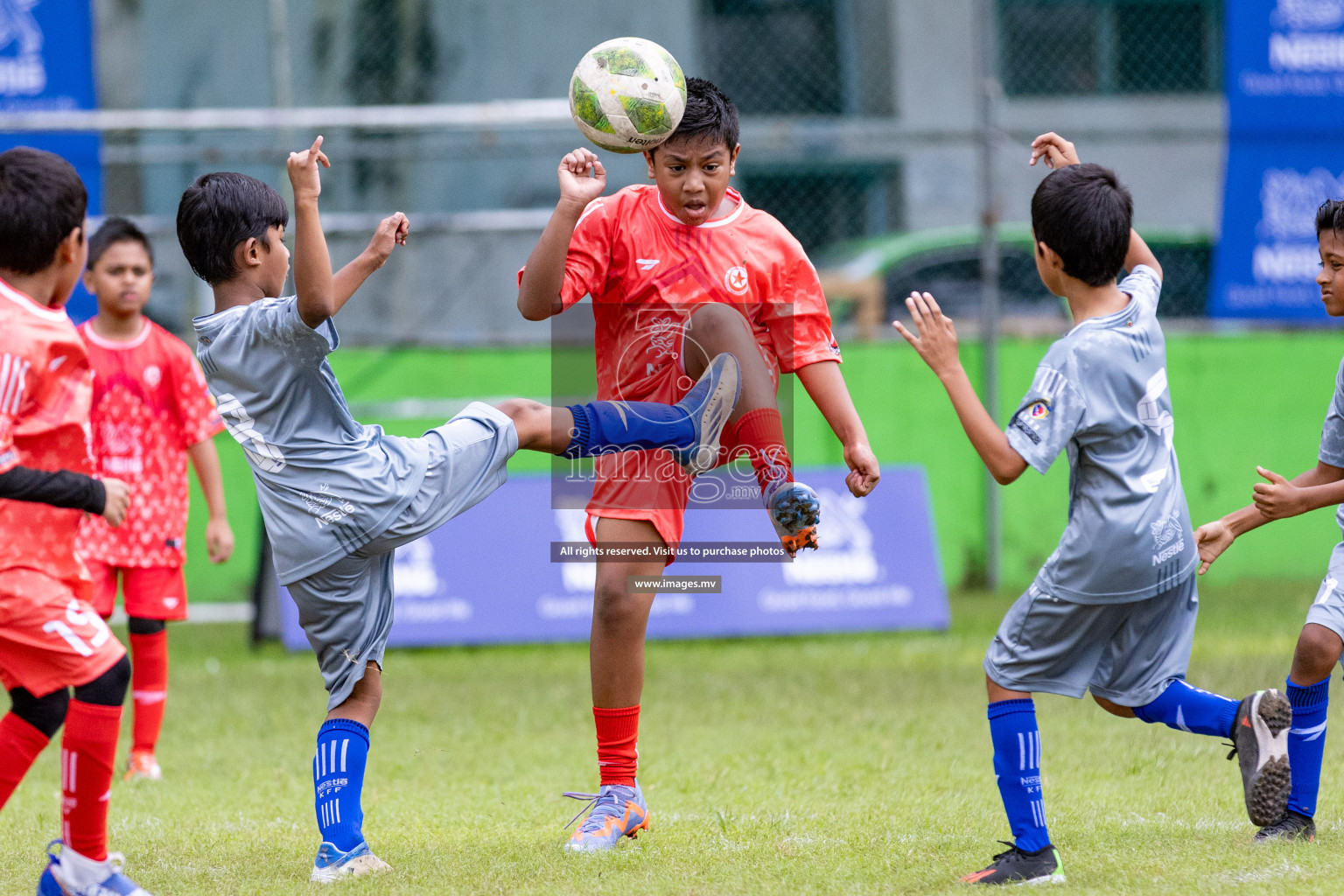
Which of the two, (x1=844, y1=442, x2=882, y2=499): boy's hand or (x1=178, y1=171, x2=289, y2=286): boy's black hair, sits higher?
(x1=178, y1=171, x2=289, y2=286): boy's black hair

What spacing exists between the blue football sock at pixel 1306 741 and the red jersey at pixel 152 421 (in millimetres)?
4208

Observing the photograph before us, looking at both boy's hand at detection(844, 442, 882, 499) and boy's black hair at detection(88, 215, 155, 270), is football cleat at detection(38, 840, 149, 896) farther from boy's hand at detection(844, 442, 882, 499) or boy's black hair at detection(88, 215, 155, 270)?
boy's black hair at detection(88, 215, 155, 270)

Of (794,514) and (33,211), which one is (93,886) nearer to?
(33,211)

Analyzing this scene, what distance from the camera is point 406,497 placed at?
12.5ft

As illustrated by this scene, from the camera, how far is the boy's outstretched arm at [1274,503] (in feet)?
12.4

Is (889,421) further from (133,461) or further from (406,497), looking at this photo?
(406,497)

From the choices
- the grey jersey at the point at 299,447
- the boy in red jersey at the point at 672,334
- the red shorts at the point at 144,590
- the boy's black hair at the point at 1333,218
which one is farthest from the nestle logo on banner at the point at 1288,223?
the grey jersey at the point at 299,447

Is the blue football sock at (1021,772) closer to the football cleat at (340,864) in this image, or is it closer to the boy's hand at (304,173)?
the football cleat at (340,864)

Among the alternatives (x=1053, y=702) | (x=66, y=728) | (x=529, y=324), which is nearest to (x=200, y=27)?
(x=529, y=324)

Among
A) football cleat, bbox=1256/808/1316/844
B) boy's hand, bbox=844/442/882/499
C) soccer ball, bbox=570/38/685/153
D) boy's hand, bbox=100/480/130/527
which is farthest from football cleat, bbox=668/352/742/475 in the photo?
football cleat, bbox=1256/808/1316/844

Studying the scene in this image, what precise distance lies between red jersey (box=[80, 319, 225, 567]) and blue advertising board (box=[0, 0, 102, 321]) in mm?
3264

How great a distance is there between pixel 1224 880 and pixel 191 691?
18.4 ft

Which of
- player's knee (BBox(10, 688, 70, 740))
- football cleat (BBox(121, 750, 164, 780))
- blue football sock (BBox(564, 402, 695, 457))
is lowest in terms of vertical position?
football cleat (BBox(121, 750, 164, 780))

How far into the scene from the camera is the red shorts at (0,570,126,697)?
11.1ft
